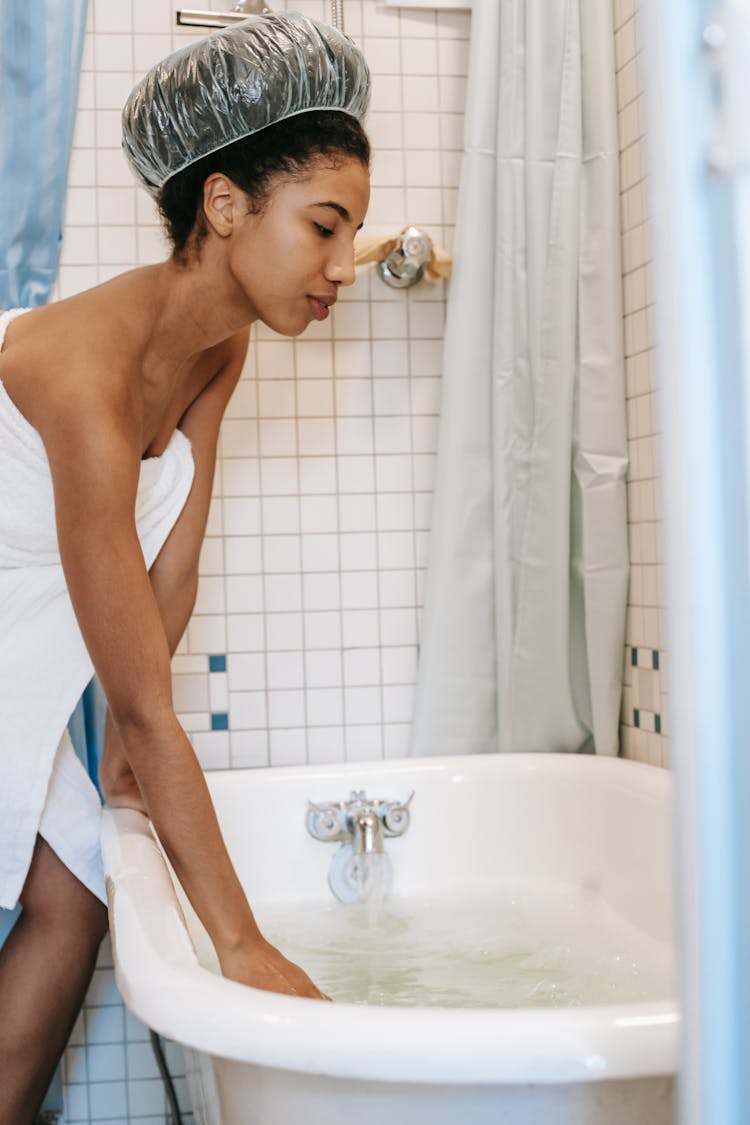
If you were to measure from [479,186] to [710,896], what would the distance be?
188 cm

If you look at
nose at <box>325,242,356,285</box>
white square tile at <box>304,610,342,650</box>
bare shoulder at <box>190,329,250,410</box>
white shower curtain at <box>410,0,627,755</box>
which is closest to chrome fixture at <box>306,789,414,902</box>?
white shower curtain at <box>410,0,627,755</box>

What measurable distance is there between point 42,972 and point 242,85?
1146 millimetres

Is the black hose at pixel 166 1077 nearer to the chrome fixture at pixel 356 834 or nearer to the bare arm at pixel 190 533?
the chrome fixture at pixel 356 834

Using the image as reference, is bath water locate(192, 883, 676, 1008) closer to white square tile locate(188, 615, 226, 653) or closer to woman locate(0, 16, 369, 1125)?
woman locate(0, 16, 369, 1125)

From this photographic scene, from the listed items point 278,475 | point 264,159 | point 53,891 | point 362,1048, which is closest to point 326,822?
point 53,891

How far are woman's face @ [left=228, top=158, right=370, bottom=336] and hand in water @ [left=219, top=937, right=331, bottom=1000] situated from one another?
764mm

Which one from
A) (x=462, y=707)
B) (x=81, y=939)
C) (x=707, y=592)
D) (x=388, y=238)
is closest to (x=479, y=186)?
(x=388, y=238)

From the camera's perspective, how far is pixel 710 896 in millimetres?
366

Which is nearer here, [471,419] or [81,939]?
[81,939]

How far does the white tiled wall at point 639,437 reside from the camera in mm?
1886

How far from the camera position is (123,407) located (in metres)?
1.25

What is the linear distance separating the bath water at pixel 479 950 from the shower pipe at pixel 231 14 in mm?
1579

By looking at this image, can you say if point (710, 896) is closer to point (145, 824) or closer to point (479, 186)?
point (145, 824)

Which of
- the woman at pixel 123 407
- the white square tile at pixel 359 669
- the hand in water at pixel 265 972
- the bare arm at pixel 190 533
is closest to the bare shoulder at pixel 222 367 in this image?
the bare arm at pixel 190 533
